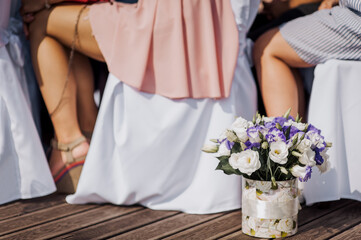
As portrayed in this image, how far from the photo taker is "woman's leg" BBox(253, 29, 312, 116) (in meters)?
1.91

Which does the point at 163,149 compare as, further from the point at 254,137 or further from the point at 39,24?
the point at 39,24

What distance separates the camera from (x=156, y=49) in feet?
5.96

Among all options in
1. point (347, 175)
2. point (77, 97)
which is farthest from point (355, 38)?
point (77, 97)

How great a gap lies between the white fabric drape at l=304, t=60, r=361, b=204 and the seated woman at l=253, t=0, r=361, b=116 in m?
0.06

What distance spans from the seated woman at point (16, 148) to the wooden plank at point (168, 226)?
47 centimetres

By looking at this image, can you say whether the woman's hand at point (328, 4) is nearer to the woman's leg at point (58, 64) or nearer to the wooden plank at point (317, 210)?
the wooden plank at point (317, 210)

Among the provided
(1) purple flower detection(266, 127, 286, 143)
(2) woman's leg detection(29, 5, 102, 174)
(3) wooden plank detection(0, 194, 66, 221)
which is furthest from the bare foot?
(1) purple flower detection(266, 127, 286, 143)

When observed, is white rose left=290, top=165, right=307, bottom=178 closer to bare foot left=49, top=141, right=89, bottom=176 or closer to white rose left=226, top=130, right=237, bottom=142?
white rose left=226, top=130, right=237, bottom=142

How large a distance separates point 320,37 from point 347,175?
0.51 meters

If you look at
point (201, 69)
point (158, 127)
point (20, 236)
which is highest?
point (201, 69)

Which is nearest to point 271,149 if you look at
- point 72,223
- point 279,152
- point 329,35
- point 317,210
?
point 279,152

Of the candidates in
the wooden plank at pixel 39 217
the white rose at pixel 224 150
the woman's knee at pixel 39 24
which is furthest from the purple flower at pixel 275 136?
the woman's knee at pixel 39 24

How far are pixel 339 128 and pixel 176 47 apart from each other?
25.6 inches

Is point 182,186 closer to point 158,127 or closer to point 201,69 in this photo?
point 158,127
